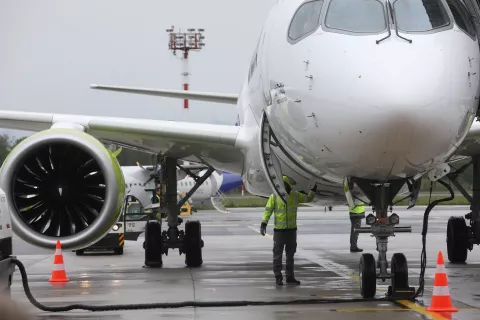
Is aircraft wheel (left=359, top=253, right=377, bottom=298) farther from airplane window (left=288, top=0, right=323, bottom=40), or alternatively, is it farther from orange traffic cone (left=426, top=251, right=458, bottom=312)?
airplane window (left=288, top=0, right=323, bottom=40)

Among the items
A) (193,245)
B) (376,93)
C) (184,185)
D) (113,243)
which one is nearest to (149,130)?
(193,245)

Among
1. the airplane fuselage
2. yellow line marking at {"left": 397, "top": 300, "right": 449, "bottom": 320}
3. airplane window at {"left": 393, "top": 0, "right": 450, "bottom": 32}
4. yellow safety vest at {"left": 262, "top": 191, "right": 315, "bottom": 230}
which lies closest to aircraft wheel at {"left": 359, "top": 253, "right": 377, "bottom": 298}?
yellow line marking at {"left": 397, "top": 300, "right": 449, "bottom": 320}

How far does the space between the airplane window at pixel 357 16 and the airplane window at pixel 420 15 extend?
6.7 inches

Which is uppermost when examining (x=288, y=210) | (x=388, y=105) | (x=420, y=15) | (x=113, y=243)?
(x=420, y=15)

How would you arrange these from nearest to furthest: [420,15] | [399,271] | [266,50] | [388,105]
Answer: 1. [388,105]
2. [420,15]
3. [399,271]
4. [266,50]

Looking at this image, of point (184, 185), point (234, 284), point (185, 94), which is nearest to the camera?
point (234, 284)

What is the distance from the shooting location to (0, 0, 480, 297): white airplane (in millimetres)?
7324

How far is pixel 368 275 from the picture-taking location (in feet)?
30.1

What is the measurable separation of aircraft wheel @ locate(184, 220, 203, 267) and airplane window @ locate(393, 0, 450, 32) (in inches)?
320

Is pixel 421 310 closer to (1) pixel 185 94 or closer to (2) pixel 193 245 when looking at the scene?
(2) pixel 193 245

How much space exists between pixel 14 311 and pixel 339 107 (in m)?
6.14

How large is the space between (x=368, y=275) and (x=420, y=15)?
3.02m

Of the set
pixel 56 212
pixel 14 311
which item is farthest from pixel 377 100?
pixel 14 311

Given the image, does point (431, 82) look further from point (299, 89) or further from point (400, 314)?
point (400, 314)
